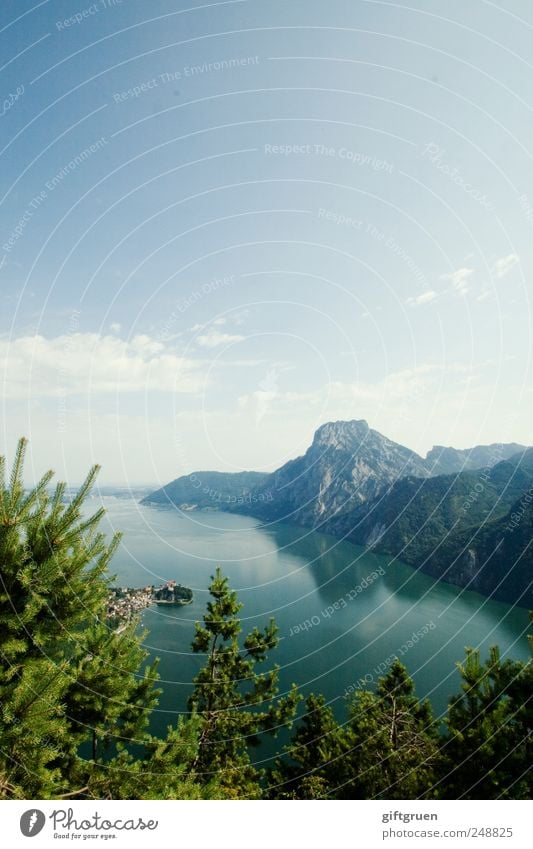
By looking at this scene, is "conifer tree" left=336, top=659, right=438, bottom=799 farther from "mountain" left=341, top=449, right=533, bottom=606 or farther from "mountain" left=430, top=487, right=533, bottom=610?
"mountain" left=341, top=449, right=533, bottom=606

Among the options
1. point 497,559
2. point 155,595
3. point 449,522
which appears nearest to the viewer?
point 155,595

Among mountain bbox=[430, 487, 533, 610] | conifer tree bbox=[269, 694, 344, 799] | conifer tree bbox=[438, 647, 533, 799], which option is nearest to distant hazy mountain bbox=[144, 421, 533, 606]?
mountain bbox=[430, 487, 533, 610]

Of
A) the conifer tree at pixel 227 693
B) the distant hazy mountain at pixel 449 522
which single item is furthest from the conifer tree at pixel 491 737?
the distant hazy mountain at pixel 449 522

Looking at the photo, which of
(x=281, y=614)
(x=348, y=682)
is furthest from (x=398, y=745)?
(x=281, y=614)

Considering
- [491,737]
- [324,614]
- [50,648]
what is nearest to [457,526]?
[324,614]

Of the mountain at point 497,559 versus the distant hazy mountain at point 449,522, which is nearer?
the mountain at point 497,559

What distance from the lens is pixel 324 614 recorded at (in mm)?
69875

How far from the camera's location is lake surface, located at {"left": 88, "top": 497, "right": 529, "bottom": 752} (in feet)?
156

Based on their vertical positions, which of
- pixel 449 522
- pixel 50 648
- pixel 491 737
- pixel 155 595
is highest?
pixel 50 648

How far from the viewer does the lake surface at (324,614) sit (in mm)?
47531

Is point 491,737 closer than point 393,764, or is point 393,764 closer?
point 491,737

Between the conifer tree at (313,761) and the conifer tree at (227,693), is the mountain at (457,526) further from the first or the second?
the conifer tree at (227,693)

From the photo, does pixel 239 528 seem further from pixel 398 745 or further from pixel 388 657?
pixel 398 745

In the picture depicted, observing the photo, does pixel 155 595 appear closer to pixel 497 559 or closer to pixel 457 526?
pixel 497 559
